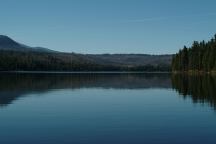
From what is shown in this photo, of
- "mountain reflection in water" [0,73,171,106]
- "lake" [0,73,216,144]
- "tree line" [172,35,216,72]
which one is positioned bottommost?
"lake" [0,73,216,144]

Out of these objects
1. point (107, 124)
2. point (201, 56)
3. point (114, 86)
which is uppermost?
point (201, 56)

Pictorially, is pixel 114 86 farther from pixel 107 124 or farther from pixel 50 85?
pixel 107 124

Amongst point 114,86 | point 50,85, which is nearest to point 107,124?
point 114,86

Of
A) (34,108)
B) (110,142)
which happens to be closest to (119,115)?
(34,108)

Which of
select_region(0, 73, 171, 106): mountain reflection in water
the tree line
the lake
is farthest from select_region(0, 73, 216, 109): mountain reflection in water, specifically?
the tree line

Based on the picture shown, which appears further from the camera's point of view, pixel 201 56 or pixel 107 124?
pixel 201 56

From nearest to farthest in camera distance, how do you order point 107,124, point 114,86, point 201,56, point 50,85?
point 107,124 < point 114,86 < point 50,85 < point 201,56

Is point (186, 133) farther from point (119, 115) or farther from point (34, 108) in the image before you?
point (34, 108)

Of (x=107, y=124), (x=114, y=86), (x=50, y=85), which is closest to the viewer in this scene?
(x=107, y=124)

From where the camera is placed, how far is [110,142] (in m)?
24.1

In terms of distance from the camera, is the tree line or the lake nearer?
the lake

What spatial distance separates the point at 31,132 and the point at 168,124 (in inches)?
381

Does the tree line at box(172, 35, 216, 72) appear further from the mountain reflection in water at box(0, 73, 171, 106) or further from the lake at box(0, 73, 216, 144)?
the lake at box(0, 73, 216, 144)

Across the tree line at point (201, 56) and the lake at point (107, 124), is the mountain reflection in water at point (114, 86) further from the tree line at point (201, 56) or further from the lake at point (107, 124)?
the tree line at point (201, 56)
